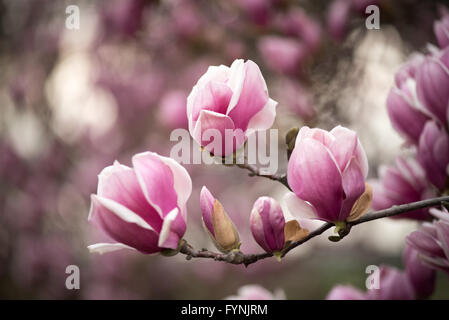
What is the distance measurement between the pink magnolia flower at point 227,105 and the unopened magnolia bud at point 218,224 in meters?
0.06

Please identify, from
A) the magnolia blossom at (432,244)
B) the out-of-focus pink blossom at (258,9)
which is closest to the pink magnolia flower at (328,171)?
the magnolia blossom at (432,244)

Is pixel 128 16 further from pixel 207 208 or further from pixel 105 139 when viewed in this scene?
pixel 207 208

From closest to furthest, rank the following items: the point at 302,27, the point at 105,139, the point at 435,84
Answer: the point at 435,84, the point at 302,27, the point at 105,139

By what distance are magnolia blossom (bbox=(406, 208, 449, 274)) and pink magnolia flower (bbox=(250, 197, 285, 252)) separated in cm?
16

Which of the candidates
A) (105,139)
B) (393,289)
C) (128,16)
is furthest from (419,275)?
(105,139)

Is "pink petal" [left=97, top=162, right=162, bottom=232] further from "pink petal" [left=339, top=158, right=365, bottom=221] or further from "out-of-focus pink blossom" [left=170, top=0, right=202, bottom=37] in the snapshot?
"out-of-focus pink blossom" [left=170, top=0, right=202, bottom=37]

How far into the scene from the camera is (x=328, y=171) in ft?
1.48

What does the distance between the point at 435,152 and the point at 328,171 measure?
0.23 metres

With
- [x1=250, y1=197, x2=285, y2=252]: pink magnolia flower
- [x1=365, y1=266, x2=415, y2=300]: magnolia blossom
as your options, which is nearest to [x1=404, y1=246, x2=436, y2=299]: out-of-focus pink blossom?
[x1=365, y1=266, x2=415, y2=300]: magnolia blossom

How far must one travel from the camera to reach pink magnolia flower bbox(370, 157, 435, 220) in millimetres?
645

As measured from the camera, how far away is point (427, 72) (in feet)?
1.93

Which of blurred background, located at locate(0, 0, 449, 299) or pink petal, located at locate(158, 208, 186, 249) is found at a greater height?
blurred background, located at locate(0, 0, 449, 299)

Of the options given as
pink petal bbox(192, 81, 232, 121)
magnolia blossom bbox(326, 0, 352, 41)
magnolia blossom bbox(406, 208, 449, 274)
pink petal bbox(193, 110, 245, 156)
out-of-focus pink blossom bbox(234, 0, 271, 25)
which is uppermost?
out-of-focus pink blossom bbox(234, 0, 271, 25)
